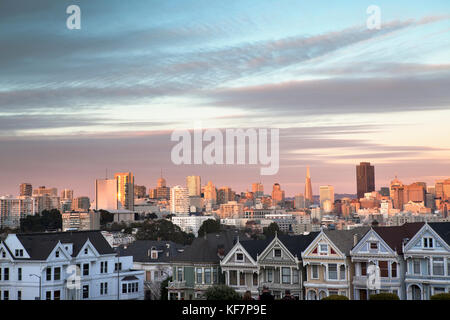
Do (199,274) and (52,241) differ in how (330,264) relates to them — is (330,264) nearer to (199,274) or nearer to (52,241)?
(199,274)

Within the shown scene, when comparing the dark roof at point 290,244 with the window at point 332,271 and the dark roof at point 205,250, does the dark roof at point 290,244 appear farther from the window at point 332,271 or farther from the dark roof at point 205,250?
the dark roof at point 205,250

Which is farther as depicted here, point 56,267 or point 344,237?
point 56,267

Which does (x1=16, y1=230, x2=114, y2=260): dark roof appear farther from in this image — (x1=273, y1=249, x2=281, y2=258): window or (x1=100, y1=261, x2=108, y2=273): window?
(x1=273, y1=249, x2=281, y2=258): window

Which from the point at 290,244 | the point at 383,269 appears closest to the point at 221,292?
the point at 290,244

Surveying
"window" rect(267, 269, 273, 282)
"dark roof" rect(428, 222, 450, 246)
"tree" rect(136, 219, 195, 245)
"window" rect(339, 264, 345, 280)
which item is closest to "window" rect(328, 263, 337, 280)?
"window" rect(339, 264, 345, 280)
